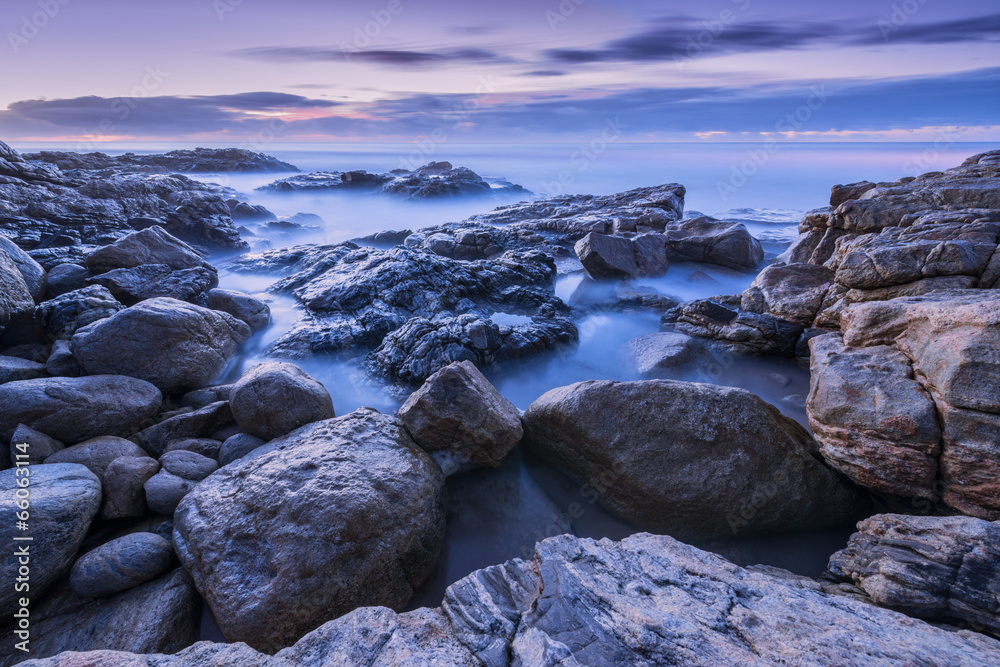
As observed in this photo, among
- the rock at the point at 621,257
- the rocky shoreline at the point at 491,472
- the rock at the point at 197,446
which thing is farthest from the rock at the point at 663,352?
the rock at the point at 197,446

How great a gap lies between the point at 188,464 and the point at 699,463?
510 centimetres

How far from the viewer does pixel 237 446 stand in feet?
15.2

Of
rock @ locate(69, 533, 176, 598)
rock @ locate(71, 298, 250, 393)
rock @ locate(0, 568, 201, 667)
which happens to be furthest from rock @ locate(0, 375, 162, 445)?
rock @ locate(0, 568, 201, 667)

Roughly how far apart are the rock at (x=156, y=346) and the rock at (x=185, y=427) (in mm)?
764

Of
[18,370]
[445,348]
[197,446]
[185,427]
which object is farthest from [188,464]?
[445,348]

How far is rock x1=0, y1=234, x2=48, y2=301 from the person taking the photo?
6488 millimetres

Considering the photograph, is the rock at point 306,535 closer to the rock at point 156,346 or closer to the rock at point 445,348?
the rock at point 156,346

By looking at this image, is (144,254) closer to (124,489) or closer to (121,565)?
(124,489)

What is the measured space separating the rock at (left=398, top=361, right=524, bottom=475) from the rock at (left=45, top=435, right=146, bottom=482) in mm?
2758

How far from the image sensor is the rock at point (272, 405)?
4754 mm

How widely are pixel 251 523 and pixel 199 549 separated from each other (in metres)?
0.42

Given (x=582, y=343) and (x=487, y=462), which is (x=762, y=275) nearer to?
(x=582, y=343)

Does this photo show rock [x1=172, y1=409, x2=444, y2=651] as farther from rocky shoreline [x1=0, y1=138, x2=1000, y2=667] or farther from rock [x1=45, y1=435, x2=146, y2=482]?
rock [x1=45, y1=435, x2=146, y2=482]

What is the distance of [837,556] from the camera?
→ 338 centimetres
